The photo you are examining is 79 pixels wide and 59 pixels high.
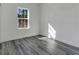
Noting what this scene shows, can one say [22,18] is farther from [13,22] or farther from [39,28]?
[39,28]

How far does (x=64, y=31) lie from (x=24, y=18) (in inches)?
102

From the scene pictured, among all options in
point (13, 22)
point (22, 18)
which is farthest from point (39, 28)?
point (13, 22)

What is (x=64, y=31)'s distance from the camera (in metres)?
5.02

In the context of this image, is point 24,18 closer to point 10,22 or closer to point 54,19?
point 10,22

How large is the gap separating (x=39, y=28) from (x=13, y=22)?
2.13 meters

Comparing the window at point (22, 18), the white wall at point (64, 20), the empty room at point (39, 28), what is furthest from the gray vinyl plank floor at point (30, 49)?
the window at point (22, 18)

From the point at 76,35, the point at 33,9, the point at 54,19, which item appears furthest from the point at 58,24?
the point at 33,9

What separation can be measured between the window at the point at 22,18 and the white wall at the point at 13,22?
9.0 inches

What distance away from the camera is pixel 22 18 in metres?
6.18

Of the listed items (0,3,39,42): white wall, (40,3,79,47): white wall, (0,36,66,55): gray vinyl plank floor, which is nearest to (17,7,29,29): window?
(0,3,39,42): white wall

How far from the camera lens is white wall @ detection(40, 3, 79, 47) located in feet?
14.4

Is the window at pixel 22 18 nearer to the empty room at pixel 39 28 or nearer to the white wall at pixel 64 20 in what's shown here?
the empty room at pixel 39 28

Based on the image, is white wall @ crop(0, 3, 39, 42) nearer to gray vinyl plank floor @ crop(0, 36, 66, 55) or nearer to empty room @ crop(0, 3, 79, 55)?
empty room @ crop(0, 3, 79, 55)

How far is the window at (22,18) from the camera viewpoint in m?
5.96
